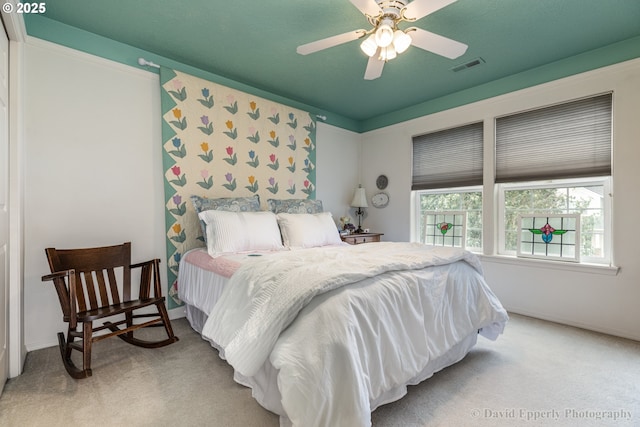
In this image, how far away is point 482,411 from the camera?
1541 millimetres

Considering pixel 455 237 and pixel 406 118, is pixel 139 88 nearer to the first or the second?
pixel 406 118

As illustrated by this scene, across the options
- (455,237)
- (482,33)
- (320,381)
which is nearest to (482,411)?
(320,381)

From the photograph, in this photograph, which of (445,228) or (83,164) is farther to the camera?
(445,228)

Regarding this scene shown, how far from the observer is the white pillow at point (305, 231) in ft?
9.40

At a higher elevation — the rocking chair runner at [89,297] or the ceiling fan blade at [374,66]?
the ceiling fan blade at [374,66]

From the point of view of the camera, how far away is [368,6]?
5.57 ft

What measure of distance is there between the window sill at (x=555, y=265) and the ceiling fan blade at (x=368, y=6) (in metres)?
2.73

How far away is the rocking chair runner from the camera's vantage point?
6.01ft

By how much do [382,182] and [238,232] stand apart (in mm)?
2504

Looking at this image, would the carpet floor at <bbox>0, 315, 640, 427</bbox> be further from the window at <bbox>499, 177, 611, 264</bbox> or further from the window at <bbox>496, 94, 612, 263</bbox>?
the window at <bbox>496, 94, 612, 263</bbox>

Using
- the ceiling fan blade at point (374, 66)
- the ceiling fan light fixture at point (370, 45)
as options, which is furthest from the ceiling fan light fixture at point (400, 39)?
the ceiling fan blade at point (374, 66)

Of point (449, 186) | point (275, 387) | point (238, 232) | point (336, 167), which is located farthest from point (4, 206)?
point (449, 186)

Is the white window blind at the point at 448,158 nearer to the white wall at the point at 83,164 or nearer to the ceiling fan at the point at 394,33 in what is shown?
the ceiling fan at the point at 394,33

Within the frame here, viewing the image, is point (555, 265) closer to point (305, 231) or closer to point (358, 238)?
point (358, 238)
